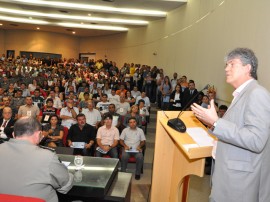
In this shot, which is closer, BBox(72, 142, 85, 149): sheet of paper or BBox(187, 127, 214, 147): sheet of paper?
BBox(187, 127, 214, 147): sheet of paper

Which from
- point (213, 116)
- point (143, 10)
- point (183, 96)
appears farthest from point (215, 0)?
point (213, 116)

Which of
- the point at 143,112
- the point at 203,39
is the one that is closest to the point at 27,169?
the point at 143,112

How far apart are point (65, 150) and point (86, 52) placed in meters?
19.6

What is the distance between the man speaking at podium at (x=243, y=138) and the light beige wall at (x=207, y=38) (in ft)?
12.3

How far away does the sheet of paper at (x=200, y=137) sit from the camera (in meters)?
1.87

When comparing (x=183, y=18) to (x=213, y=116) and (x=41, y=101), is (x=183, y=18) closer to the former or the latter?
(x=41, y=101)

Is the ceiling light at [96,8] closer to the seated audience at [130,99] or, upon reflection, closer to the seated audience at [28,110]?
the seated audience at [130,99]

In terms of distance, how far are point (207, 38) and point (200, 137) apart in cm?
645

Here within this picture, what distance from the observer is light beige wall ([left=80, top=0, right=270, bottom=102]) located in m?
5.36

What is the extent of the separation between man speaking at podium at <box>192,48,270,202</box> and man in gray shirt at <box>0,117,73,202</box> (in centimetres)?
94

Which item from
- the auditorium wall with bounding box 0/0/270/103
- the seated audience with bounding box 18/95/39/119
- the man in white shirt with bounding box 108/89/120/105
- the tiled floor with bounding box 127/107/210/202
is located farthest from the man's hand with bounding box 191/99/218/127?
Result: the man in white shirt with bounding box 108/89/120/105

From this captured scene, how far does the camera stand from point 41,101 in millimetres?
7977

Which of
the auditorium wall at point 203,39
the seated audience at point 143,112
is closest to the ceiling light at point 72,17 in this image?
the auditorium wall at point 203,39

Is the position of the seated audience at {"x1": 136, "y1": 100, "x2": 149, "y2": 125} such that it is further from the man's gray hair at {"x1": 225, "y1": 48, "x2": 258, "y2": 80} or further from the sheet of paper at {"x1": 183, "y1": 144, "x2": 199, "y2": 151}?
the man's gray hair at {"x1": 225, "y1": 48, "x2": 258, "y2": 80}
